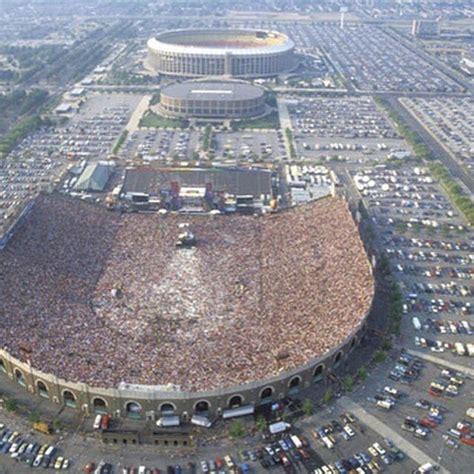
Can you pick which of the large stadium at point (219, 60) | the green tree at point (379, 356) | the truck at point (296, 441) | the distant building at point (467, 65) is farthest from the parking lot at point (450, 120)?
the truck at point (296, 441)

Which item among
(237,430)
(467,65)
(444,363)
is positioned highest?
(237,430)

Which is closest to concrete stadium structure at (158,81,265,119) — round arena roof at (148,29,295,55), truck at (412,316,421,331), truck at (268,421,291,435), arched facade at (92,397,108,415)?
round arena roof at (148,29,295,55)

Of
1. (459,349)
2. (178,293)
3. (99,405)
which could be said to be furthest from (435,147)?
(99,405)

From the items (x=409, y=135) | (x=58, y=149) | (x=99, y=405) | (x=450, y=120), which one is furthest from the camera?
(x=450, y=120)

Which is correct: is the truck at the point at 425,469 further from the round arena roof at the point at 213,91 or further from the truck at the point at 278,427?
the round arena roof at the point at 213,91

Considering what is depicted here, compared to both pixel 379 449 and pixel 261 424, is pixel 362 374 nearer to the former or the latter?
pixel 379 449

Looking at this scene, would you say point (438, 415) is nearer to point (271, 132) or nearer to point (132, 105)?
point (271, 132)
